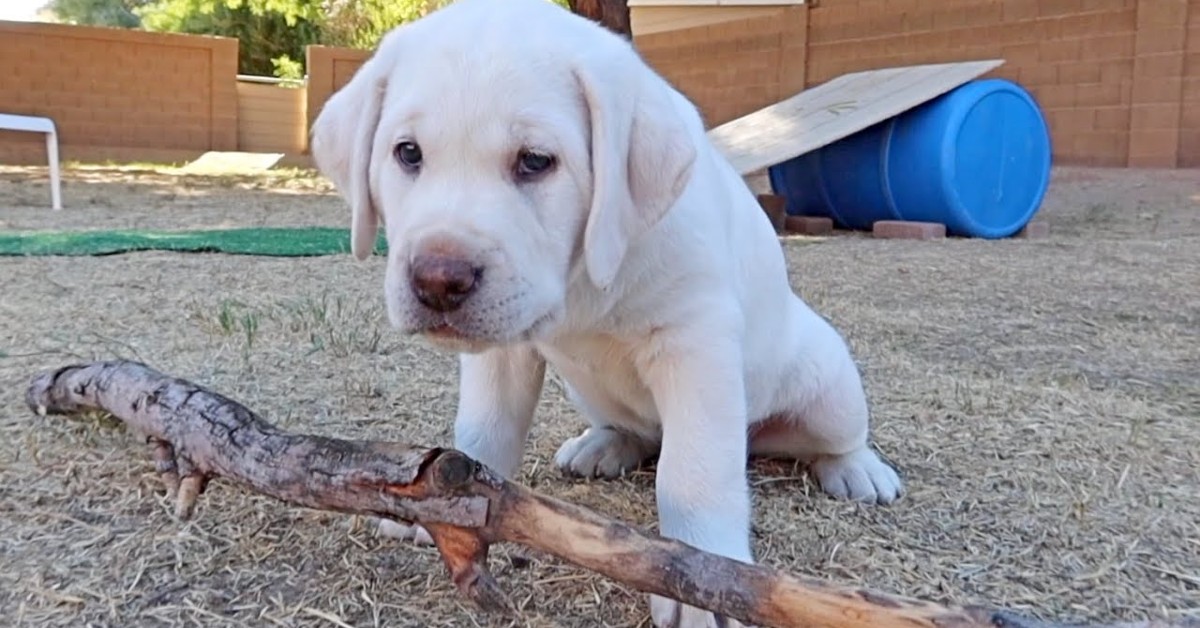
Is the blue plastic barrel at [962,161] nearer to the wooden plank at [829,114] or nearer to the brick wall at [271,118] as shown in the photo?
the wooden plank at [829,114]

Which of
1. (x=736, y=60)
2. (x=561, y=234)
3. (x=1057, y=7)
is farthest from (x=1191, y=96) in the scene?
(x=561, y=234)

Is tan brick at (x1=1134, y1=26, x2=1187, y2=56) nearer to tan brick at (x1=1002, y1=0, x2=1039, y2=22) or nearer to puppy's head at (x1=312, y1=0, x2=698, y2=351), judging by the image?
tan brick at (x1=1002, y1=0, x2=1039, y2=22)

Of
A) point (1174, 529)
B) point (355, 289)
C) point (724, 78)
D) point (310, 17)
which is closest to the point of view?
point (1174, 529)

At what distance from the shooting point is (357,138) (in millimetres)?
2264

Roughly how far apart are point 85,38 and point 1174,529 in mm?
20248

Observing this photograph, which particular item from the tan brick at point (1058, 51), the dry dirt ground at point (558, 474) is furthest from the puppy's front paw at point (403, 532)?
the tan brick at point (1058, 51)

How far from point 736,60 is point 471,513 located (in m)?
16.5

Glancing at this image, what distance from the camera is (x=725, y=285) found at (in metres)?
2.42

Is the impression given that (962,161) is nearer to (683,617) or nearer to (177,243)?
(177,243)

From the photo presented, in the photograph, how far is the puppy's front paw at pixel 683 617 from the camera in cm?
209

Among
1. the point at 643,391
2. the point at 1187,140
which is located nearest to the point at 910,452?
the point at 643,391

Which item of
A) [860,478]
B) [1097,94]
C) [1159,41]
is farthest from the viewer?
[1097,94]

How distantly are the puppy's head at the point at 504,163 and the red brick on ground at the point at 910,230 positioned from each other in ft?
23.7

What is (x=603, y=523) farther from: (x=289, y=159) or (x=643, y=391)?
(x=289, y=159)
